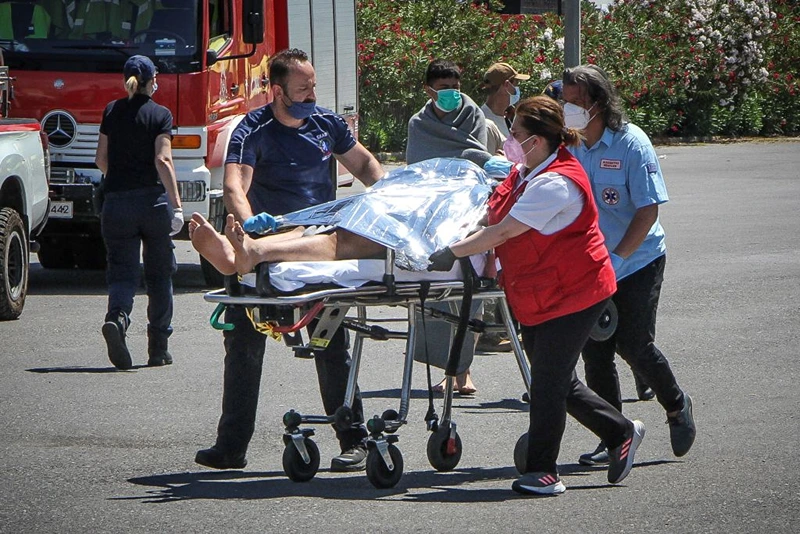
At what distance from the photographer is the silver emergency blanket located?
6160mm

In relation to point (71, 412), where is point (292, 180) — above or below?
above

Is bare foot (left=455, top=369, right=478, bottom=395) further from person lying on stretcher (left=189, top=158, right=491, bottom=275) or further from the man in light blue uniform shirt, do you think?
person lying on stretcher (left=189, top=158, right=491, bottom=275)

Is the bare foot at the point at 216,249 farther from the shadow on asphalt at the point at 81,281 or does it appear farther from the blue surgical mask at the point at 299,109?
the shadow on asphalt at the point at 81,281

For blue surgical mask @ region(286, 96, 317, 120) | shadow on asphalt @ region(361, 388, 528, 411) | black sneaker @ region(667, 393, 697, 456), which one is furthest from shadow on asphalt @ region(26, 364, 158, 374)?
black sneaker @ region(667, 393, 697, 456)

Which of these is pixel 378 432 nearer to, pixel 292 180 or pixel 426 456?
pixel 426 456

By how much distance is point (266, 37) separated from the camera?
13.6 m

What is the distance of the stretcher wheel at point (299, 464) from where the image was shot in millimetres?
6164

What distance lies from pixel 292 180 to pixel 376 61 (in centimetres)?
1846

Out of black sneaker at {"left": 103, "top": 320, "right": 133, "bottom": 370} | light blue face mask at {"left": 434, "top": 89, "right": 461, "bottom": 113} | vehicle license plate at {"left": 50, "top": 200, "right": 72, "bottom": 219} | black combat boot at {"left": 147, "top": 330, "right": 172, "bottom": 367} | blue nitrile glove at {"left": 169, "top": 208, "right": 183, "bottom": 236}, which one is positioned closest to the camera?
light blue face mask at {"left": 434, "top": 89, "right": 461, "bottom": 113}

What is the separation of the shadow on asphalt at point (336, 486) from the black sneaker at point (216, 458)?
0.04m

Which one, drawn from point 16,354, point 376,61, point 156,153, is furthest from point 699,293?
point 376,61

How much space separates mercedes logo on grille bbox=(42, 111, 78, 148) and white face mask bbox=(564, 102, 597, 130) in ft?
21.4

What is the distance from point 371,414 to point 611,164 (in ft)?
6.74

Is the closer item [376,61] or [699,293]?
[699,293]
